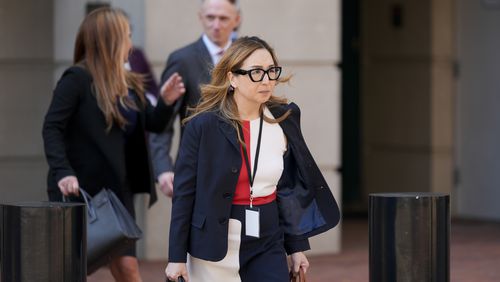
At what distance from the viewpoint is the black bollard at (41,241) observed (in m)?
5.45

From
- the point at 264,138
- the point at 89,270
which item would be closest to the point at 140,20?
the point at 89,270

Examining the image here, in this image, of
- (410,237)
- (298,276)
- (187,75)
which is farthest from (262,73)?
(187,75)

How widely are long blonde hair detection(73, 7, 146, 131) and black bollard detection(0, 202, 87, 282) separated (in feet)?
4.58

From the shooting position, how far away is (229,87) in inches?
219

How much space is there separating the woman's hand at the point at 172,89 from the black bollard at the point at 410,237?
4.91 feet

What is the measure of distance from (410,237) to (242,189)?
3.13 feet

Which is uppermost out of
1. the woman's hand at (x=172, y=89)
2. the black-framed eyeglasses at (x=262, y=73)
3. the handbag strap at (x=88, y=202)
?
the black-framed eyeglasses at (x=262, y=73)

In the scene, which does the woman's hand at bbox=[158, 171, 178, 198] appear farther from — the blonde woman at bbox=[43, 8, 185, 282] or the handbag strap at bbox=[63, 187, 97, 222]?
the handbag strap at bbox=[63, 187, 97, 222]

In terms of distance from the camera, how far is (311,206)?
18.3 feet

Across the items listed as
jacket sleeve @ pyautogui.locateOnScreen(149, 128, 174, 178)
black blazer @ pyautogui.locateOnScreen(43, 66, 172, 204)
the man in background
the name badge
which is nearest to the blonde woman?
black blazer @ pyautogui.locateOnScreen(43, 66, 172, 204)

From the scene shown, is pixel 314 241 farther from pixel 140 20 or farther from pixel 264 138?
pixel 264 138

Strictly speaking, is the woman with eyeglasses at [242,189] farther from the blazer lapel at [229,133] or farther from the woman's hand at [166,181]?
the woman's hand at [166,181]

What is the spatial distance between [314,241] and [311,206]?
5014mm

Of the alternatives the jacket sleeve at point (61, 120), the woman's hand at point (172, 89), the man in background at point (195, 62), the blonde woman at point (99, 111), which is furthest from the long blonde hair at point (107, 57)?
the man in background at point (195, 62)
